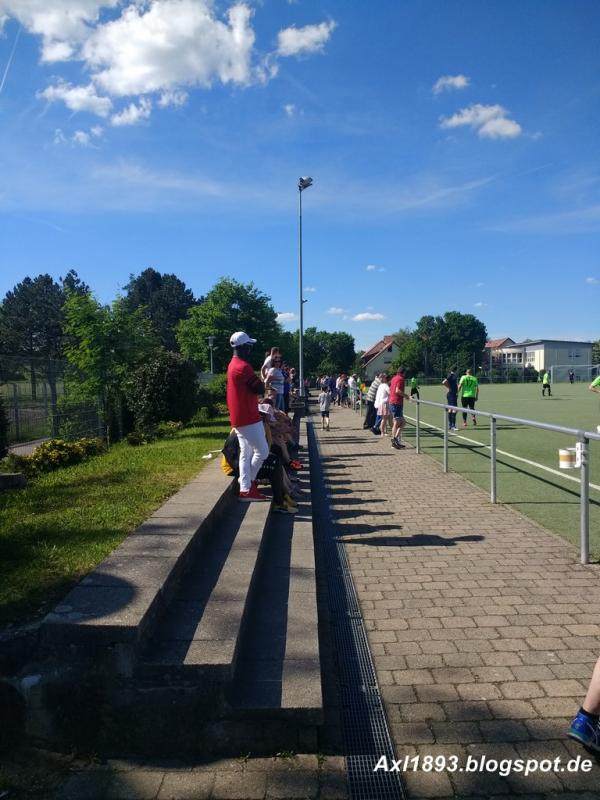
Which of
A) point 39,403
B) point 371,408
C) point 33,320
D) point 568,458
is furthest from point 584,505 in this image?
point 33,320

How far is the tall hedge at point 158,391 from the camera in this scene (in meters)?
17.5

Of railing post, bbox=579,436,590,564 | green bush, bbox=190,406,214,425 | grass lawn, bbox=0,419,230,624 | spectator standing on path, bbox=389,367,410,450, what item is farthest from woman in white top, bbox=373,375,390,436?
railing post, bbox=579,436,590,564

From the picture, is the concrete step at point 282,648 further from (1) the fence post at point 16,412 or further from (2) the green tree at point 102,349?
(2) the green tree at point 102,349

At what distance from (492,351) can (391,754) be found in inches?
6018

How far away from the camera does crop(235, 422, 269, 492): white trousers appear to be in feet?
21.8

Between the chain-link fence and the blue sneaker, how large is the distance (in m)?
11.1

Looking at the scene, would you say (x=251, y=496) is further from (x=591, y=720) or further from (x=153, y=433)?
(x=153, y=433)

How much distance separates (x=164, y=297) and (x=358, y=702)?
101 meters

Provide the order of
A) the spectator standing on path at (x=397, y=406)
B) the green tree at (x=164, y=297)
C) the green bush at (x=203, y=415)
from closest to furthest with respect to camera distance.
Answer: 1. the spectator standing on path at (x=397, y=406)
2. the green bush at (x=203, y=415)
3. the green tree at (x=164, y=297)

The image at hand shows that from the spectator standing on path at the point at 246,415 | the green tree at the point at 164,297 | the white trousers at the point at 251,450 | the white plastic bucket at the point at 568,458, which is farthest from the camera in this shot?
the green tree at the point at 164,297

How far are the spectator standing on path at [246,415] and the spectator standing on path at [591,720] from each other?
4244 mm

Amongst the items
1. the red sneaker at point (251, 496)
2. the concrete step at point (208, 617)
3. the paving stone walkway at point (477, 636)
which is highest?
the red sneaker at point (251, 496)

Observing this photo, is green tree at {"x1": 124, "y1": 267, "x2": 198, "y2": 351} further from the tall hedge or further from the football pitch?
the football pitch

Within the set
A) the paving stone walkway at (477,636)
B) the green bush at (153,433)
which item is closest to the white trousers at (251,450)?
the paving stone walkway at (477,636)
